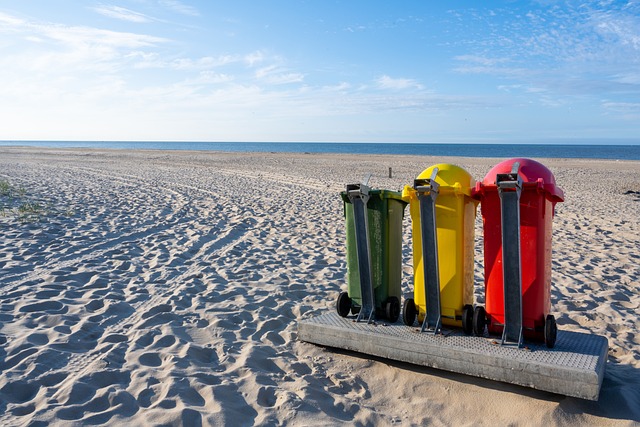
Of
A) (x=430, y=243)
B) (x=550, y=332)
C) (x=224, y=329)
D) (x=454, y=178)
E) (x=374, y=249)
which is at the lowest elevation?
(x=224, y=329)

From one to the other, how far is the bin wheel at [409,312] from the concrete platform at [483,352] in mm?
59

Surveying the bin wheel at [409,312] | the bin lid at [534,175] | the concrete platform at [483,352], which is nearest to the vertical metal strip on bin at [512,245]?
the bin lid at [534,175]

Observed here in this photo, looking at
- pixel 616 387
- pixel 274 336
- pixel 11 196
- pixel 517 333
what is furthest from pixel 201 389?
pixel 11 196

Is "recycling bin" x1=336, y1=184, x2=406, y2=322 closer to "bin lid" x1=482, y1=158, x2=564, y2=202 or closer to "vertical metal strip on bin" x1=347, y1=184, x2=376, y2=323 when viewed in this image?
"vertical metal strip on bin" x1=347, y1=184, x2=376, y2=323

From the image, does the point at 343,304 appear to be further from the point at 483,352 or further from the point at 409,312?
the point at 483,352

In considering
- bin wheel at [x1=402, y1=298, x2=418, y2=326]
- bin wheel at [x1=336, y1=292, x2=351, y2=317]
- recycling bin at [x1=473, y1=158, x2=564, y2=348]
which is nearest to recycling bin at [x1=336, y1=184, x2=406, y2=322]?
bin wheel at [x1=336, y1=292, x2=351, y2=317]

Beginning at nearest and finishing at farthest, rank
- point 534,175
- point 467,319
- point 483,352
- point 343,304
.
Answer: point 483,352 → point 534,175 → point 467,319 → point 343,304

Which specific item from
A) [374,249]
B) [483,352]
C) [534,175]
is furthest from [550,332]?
[374,249]

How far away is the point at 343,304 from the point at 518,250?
1.48 m

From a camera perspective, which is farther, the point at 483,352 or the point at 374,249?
the point at 374,249

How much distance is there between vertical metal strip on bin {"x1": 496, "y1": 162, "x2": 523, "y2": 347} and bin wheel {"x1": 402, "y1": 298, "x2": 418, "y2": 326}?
0.69 metres

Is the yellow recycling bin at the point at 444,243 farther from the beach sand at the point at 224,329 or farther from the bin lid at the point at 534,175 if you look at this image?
the beach sand at the point at 224,329

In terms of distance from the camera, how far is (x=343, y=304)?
4.30 metres

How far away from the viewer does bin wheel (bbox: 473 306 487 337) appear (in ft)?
12.1
